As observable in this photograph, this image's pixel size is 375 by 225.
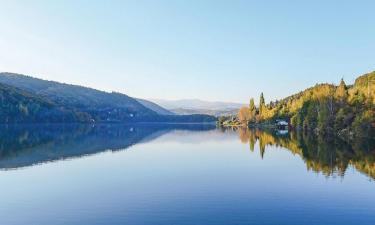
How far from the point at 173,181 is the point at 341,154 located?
4548 cm

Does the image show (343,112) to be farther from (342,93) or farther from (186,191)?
(186,191)

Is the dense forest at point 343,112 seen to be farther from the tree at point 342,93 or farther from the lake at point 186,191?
the lake at point 186,191

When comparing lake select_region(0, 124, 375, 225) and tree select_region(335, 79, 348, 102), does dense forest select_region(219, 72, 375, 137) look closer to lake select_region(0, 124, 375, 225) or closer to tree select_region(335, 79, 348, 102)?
tree select_region(335, 79, 348, 102)

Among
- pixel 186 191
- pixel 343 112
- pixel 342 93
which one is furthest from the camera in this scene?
pixel 342 93

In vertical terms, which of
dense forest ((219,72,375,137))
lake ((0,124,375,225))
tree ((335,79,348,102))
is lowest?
lake ((0,124,375,225))

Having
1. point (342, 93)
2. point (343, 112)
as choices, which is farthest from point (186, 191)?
point (342, 93)

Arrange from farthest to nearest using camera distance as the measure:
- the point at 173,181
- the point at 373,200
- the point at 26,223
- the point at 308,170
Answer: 1. the point at 308,170
2. the point at 173,181
3. the point at 373,200
4. the point at 26,223

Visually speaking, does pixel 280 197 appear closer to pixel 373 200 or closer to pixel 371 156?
pixel 373 200

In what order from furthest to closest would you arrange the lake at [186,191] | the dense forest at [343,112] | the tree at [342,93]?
the tree at [342,93] < the dense forest at [343,112] < the lake at [186,191]

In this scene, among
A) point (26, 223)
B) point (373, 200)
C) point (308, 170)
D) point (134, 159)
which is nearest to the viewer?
point (26, 223)

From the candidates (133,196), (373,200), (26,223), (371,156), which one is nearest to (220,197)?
(133,196)

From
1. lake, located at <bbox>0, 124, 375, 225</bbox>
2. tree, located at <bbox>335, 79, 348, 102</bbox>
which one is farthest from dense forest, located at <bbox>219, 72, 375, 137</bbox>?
lake, located at <bbox>0, 124, 375, 225</bbox>

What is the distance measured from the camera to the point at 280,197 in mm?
41750

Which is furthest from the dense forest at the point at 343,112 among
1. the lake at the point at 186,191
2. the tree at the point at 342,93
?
the lake at the point at 186,191
